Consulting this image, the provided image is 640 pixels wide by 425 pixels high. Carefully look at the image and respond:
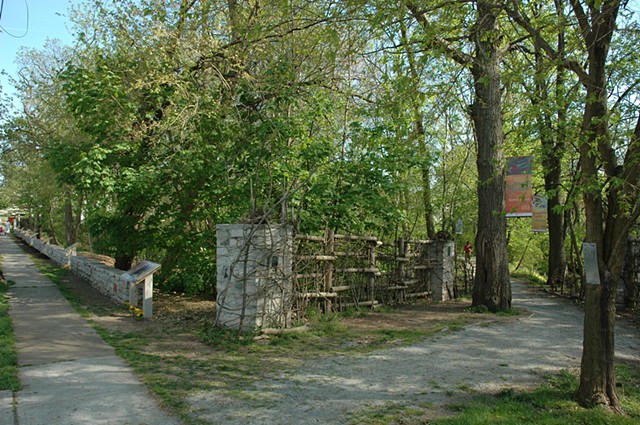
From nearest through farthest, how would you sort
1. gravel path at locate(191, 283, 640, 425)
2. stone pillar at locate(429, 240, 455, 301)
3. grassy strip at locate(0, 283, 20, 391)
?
gravel path at locate(191, 283, 640, 425)
grassy strip at locate(0, 283, 20, 391)
stone pillar at locate(429, 240, 455, 301)

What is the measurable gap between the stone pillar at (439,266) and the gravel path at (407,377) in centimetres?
476

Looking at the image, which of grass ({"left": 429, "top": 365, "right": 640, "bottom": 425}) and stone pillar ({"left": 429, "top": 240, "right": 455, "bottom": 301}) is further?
stone pillar ({"left": 429, "top": 240, "right": 455, "bottom": 301})

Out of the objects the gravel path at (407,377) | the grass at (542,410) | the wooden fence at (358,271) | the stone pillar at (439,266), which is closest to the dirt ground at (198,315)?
the wooden fence at (358,271)

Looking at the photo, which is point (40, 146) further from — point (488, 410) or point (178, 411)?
point (488, 410)

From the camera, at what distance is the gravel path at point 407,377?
5.03m

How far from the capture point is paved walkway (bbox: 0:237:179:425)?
473cm

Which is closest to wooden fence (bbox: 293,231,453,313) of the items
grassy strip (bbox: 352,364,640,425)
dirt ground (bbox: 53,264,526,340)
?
dirt ground (bbox: 53,264,526,340)

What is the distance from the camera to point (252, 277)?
8.52 metres

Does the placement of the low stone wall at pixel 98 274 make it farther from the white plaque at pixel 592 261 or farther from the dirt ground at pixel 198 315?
the white plaque at pixel 592 261

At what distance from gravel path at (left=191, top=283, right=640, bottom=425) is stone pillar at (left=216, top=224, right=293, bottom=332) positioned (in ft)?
6.35

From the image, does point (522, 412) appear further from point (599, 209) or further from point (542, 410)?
point (599, 209)

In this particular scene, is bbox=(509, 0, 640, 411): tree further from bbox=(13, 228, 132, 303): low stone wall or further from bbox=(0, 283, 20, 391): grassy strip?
bbox=(13, 228, 132, 303): low stone wall

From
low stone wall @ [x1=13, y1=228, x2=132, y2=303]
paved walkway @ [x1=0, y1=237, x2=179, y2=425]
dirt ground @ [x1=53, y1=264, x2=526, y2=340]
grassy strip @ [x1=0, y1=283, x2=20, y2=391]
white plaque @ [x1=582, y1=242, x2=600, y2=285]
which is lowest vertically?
dirt ground @ [x1=53, y1=264, x2=526, y2=340]

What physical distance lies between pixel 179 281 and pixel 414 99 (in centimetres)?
846
